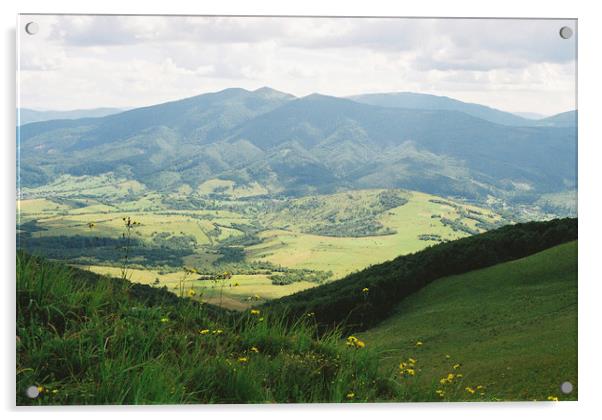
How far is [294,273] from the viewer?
589cm

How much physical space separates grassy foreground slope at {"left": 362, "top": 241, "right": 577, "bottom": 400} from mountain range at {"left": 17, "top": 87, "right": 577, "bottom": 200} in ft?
2.48

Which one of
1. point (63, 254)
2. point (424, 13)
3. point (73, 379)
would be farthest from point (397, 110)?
point (73, 379)

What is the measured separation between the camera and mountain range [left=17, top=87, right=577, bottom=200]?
6.12m

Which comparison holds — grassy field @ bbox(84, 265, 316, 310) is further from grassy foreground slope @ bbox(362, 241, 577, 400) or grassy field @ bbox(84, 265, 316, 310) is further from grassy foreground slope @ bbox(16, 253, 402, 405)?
grassy foreground slope @ bbox(362, 241, 577, 400)

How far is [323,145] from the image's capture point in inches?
252

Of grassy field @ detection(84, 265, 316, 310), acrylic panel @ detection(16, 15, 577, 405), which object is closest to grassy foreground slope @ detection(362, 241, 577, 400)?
acrylic panel @ detection(16, 15, 577, 405)

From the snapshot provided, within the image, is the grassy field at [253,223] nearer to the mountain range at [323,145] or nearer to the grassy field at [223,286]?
the grassy field at [223,286]

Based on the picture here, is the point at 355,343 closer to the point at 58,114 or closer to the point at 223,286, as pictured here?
the point at 223,286

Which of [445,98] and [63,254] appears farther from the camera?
[445,98]

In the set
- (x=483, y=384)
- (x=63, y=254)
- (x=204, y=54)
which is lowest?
(x=483, y=384)
